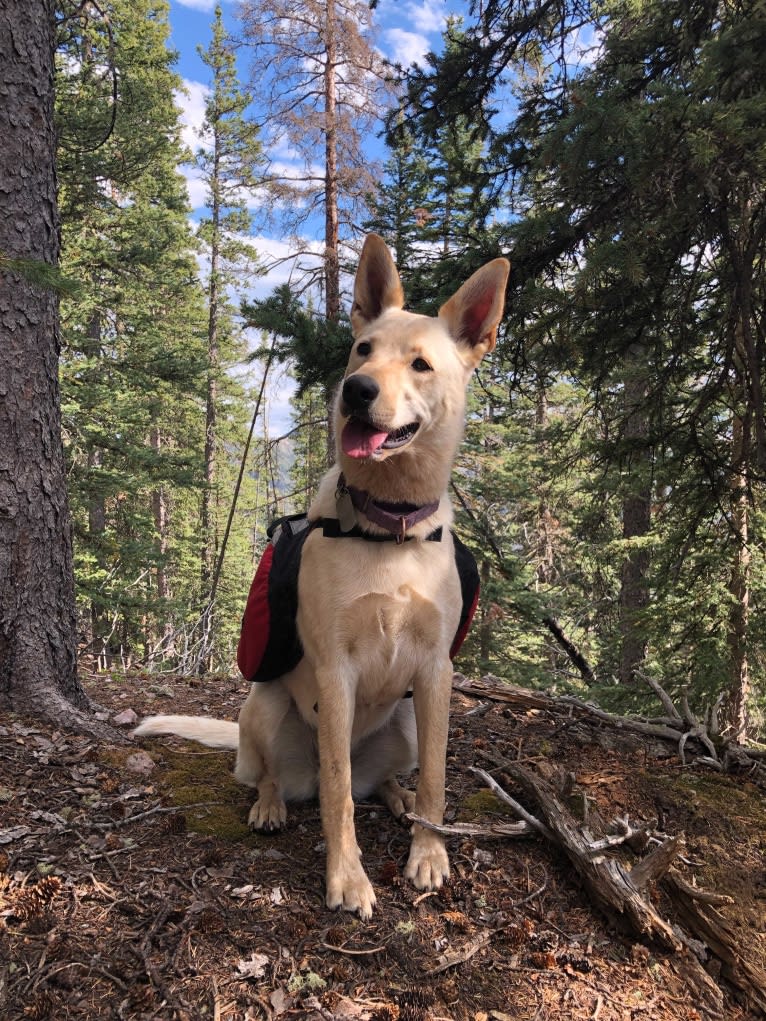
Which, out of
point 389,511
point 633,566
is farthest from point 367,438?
point 633,566

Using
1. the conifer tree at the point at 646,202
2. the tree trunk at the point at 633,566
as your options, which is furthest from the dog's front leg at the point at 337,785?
the tree trunk at the point at 633,566

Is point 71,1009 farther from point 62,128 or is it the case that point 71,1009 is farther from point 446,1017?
point 62,128

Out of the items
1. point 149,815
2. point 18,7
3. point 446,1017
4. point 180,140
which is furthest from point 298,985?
point 180,140

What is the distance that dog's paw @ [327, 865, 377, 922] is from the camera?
235 cm

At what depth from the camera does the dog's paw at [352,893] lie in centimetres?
235

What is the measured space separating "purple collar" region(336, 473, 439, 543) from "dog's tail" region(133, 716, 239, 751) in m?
1.84

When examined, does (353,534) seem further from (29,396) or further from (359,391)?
(29,396)

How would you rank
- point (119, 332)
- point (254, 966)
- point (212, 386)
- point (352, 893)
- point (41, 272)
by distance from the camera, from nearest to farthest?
point (41, 272)
point (254, 966)
point (352, 893)
point (119, 332)
point (212, 386)

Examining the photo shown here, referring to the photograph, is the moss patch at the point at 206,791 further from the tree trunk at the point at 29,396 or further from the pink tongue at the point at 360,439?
the pink tongue at the point at 360,439

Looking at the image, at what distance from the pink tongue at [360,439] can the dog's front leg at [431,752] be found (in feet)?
3.39

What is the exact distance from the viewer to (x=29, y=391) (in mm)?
3322

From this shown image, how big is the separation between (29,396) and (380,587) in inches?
85.9

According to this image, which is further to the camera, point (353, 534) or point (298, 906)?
point (353, 534)

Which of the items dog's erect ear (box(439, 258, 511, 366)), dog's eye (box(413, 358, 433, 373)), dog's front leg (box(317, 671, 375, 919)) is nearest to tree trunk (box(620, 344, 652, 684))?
dog's erect ear (box(439, 258, 511, 366))
